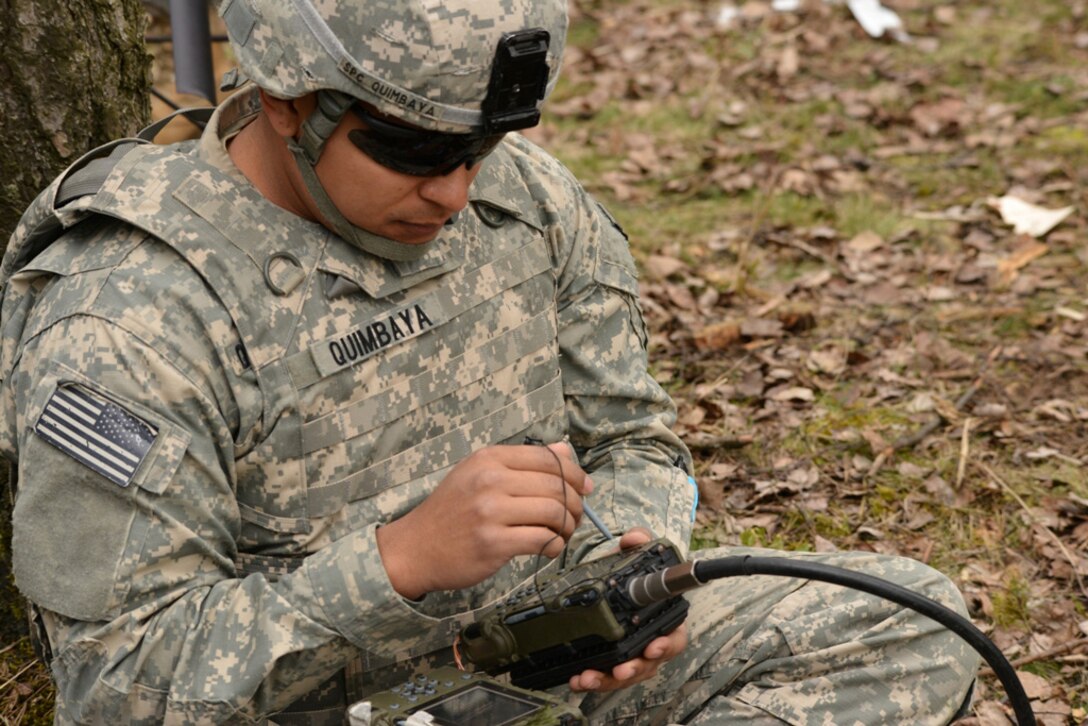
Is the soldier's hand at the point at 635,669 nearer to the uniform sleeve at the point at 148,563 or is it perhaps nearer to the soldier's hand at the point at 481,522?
the soldier's hand at the point at 481,522

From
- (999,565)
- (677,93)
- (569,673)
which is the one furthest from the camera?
(677,93)

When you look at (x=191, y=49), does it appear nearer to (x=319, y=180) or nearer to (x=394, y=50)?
(x=319, y=180)

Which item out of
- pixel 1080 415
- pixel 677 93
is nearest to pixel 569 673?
pixel 1080 415

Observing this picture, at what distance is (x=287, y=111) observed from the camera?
2.50 metres

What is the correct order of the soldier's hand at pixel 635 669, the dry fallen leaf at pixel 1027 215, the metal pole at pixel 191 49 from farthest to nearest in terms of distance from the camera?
the dry fallen leaf at pixel 1027 215 → the metal pole at pixel 191 49 → the soldier's hand at pixel 635 669

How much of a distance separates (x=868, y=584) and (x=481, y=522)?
680mm

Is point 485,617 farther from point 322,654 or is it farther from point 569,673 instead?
point 322,654

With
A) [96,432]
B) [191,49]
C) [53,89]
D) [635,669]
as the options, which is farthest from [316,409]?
[191,49]

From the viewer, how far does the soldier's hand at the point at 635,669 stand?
2594mm

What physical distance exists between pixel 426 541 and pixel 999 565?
2.32 metres

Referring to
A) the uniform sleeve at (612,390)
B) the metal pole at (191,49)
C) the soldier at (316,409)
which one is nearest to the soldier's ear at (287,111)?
the soldier at (316,409)

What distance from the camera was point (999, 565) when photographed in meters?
A: 4.06

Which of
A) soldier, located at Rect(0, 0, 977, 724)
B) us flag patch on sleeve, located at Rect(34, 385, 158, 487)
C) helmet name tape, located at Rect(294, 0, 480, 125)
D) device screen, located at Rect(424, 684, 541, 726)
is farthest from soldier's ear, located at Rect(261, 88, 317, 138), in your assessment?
device screen, located at Rect(424, 684, 541, 726)

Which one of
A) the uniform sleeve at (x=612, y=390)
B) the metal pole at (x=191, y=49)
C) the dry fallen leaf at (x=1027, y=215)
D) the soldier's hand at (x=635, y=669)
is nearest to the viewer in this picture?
the soldier's hand at (x=635, y=669)
